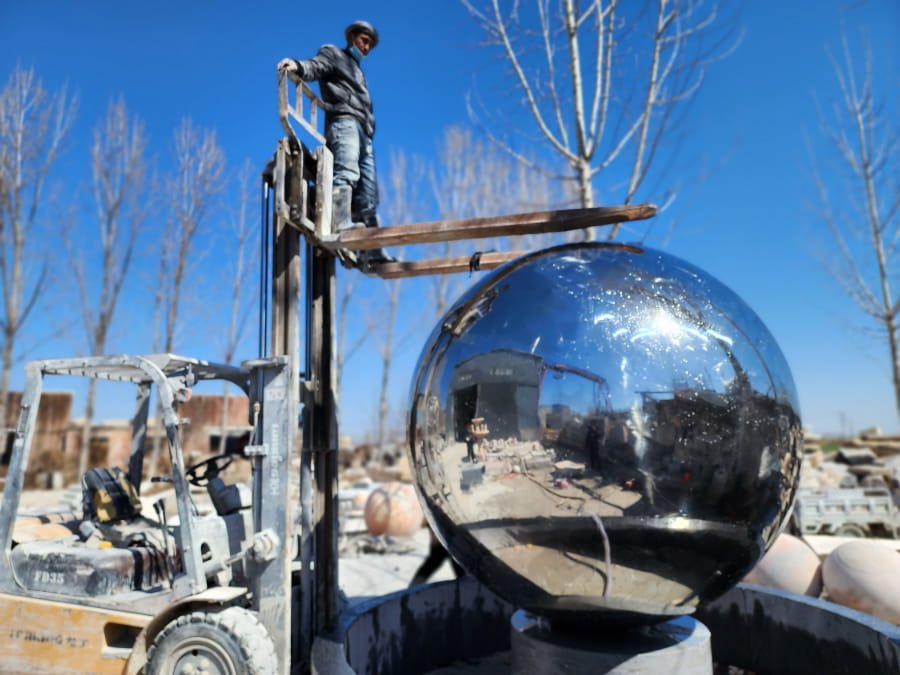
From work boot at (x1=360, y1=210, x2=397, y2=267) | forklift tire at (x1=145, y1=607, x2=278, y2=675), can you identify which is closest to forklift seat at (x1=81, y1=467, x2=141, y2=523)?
forklift tire at (x1=145, y1=607, x2=278, y2=675)

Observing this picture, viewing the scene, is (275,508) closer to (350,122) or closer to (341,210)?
(341,210)

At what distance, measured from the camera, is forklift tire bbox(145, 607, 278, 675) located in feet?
12.0

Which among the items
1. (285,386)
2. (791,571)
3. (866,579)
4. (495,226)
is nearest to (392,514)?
(791,571)

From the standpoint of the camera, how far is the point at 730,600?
4934 millimetres

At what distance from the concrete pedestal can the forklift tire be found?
1.50 metres

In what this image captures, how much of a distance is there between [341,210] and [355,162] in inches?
18.8

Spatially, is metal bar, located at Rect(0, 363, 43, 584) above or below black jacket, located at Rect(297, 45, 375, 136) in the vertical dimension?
below

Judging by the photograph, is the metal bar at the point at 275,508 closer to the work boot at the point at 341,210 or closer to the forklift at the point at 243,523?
the forklift at the point at 243,523

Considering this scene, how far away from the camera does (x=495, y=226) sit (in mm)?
3762

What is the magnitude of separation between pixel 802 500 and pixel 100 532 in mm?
10111

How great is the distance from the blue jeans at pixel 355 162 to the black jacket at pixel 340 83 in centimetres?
7

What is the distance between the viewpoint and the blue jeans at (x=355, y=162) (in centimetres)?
464

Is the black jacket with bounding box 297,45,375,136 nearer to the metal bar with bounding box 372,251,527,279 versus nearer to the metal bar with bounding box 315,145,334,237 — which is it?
the metal bar with bounding box 315,145,334,237

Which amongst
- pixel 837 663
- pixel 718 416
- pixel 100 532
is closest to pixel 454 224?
pixel 718 416
